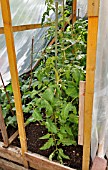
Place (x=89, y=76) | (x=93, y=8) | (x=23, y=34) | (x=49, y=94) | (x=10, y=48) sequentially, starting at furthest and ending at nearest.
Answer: (x=23, y=34), (x=49, y=94), (x=10, y=48), (x=89, y=76), (x=93, y=8)

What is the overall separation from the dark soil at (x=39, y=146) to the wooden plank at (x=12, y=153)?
5 centimetres

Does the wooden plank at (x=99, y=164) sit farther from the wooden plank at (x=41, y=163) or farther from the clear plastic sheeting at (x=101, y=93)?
the wooden plank at (x=41, y=163)

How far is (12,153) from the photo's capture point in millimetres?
1380

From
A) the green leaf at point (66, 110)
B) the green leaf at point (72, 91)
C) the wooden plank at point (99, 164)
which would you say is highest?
the green leaf at point (72, 91)

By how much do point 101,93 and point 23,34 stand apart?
1202mm

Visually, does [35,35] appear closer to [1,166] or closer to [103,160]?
[1,166]

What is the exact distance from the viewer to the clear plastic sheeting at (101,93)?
2.72 feet

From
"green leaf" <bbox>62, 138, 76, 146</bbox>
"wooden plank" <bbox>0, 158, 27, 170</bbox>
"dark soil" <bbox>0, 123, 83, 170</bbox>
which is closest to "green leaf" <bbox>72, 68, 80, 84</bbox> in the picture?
"green leaf" <bbox>62, 138, 76, 146</bbox>

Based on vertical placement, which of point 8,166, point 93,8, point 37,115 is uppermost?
point 93,8

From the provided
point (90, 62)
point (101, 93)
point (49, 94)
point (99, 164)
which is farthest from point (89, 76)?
point (99, 164)

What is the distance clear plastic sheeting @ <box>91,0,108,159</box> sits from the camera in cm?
83

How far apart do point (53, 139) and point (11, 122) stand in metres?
0.36

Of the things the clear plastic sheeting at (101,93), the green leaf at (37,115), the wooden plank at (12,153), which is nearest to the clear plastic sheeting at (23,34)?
the wooden plank at (12,153)

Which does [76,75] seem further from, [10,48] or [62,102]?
[10,48]
